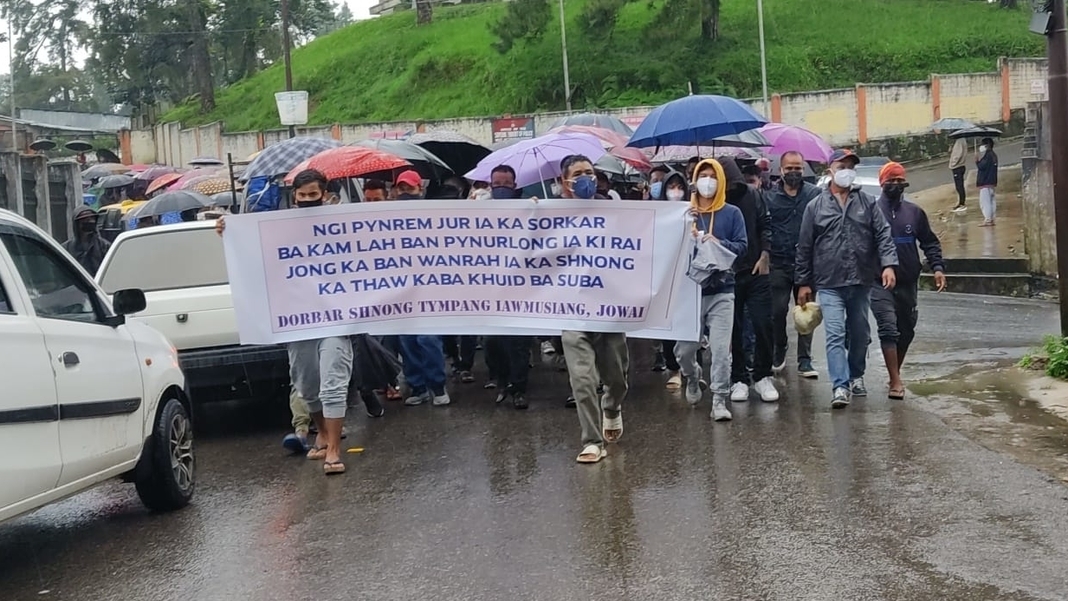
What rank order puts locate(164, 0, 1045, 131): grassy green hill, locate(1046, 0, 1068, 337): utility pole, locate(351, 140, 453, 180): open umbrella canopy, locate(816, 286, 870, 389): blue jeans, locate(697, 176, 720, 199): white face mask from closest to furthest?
1. locate(697, 176, 720, 199): white face mask
2. locate(816, 286, 870, 389): blue jeans
3. locate(1046, 0, 1068, 337): utility pole
4. locate(351, 140, 453, 180): open umbrella canopy
5. locate(164, 0, 1045, 131): grassy green hill

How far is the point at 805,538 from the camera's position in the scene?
5.67 m

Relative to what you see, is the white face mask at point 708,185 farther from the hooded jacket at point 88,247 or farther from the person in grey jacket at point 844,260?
the hooded jacket at point 88,247

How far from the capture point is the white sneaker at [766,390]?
9.15m

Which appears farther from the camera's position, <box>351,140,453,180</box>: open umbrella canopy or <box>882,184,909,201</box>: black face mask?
<box>351,140,453,180</box>: open umbrella canopy

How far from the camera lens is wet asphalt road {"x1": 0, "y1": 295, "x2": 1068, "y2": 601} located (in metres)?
5.18

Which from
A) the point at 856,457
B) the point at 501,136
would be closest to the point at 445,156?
the point at 856,457

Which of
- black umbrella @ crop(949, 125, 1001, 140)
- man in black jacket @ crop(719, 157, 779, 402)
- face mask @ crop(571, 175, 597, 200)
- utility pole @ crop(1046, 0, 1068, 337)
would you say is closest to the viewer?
face mask @ crop(571, 175, 597, 200)

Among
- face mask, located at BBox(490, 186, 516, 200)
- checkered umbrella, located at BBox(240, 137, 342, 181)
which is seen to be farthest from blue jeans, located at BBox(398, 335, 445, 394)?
checkered umbrella, located at BBox(240, 137, 342, 181)

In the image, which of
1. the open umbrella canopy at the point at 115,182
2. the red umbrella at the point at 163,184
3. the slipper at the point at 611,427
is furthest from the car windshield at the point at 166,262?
the open umbrella canopy at the point at 115,182

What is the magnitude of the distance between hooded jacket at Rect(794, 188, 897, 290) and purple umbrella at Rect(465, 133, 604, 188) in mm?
2890

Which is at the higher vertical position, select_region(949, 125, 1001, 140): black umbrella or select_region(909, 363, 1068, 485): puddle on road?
select_region(949, 125, 1001, 140): black umbrella

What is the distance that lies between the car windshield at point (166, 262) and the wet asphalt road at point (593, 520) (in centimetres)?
134

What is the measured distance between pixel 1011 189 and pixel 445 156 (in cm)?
1615

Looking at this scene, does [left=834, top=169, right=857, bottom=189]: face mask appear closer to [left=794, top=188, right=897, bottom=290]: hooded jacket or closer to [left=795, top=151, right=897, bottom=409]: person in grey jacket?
[left=795, top=151, right=897, bottom=409]: person in grey jacket
